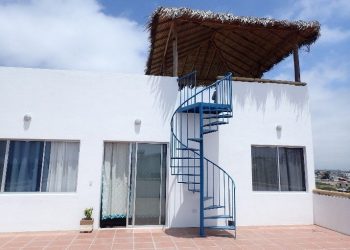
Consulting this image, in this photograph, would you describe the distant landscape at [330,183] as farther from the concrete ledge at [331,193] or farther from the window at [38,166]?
the window at [38,166]

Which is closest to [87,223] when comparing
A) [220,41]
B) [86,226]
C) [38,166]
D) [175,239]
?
[86,226]

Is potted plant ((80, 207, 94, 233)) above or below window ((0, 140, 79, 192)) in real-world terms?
below

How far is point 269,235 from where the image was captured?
17.8 ft

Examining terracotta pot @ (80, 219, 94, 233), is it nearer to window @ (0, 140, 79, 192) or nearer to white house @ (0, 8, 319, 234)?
white house @ (0, 8, 319, 234)

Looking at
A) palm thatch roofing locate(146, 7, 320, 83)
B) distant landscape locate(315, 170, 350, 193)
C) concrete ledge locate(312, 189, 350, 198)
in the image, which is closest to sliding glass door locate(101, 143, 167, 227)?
palm thatch roofing locate(146, 7, 320, 83)

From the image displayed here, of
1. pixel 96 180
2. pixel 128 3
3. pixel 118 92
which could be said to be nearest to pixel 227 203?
pixel 96 180

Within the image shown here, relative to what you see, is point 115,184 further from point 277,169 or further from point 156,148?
point 277,169

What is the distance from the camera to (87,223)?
5414 millimetres

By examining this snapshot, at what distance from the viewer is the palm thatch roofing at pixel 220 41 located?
646 centimetres

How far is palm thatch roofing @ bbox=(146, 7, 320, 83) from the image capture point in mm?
6461

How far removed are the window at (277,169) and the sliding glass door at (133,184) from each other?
7.41 feet

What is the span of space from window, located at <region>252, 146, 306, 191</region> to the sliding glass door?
2259 mm

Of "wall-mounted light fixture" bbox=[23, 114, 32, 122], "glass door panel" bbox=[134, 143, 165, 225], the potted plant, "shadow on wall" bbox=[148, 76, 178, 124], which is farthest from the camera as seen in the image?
"shadow on wall" bbox=[148, 76, 178, 124]

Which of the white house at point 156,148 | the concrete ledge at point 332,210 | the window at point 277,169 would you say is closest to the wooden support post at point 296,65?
the white house at point 156,148
